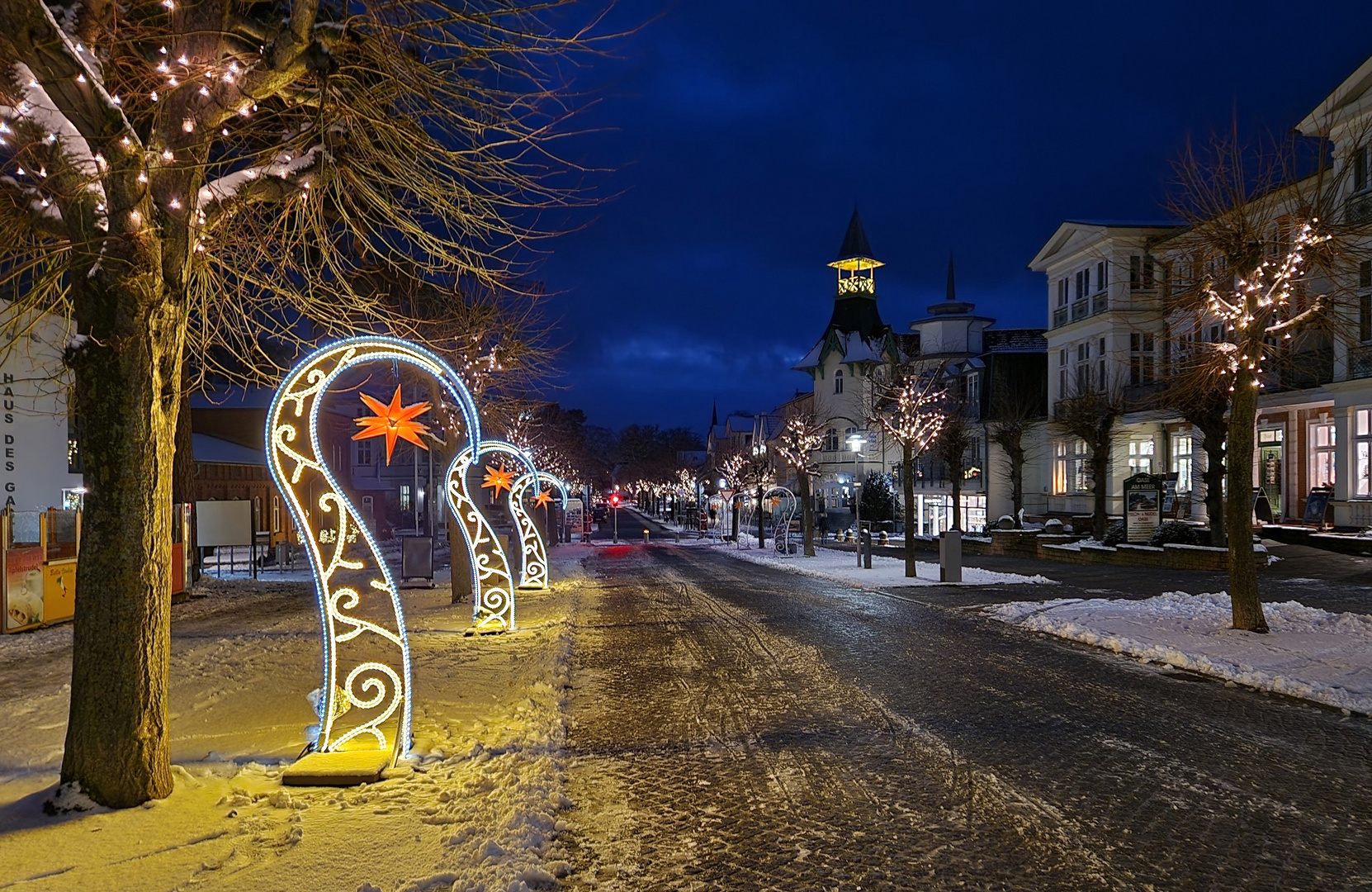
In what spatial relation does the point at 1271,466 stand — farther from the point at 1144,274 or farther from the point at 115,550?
the point at 115,550

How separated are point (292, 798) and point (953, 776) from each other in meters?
4.51

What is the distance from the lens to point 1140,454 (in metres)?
36.5

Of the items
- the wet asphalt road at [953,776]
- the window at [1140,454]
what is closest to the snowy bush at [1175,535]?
the window at [1140,454]

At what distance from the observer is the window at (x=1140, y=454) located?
119ft

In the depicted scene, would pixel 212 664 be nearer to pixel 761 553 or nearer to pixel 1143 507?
pixel 1143 507

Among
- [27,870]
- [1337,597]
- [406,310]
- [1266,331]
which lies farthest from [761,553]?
[27,870]

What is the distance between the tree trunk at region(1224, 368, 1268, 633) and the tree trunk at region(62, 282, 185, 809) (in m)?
12.6

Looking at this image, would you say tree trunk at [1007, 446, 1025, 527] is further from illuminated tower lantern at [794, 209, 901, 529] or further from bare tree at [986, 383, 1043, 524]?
illuminated tower lantern at [794, 209, 901, 529]

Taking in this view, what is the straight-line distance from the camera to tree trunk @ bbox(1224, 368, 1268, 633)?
40.3 feet

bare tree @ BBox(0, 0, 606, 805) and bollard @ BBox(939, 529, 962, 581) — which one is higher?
bare tree @ BBox(0, 0, 606, 805)

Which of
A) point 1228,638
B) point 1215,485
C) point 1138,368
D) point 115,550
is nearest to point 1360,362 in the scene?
point 1215,485

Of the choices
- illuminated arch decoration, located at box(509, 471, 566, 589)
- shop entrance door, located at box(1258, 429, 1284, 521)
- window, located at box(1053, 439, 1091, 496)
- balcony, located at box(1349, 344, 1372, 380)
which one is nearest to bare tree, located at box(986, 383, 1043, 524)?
window, located at box(1053, 439, 1091, 496)

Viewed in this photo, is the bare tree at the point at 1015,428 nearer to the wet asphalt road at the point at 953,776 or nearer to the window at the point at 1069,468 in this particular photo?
the window at the point at 1069,468

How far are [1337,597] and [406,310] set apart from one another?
797 inches
